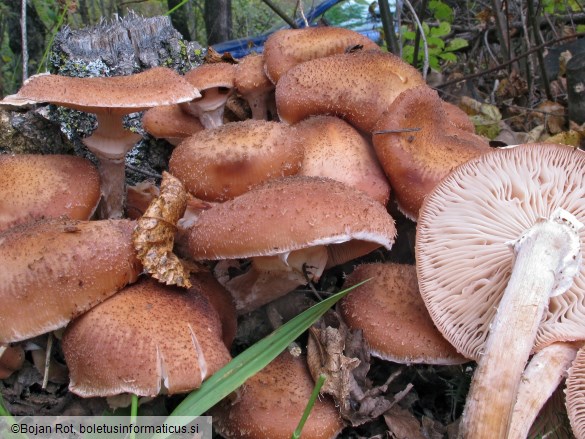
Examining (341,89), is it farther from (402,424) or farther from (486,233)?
(402,424)

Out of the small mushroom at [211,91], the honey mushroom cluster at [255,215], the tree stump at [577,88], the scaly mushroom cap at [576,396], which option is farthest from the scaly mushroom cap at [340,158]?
the tree stump at [577,88]

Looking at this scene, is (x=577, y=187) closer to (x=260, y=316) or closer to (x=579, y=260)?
(x=579, y=260)

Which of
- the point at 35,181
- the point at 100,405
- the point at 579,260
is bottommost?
the point at 100,405

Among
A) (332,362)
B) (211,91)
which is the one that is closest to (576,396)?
(332,362)

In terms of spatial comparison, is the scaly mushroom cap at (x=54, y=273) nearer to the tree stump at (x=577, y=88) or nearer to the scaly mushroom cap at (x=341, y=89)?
the scaly mushroom cap at (x=341, y=89)

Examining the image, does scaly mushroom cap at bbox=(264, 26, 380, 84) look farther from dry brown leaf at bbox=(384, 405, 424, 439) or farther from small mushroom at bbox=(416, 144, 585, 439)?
dry brown leaf at bbox=(384, 405, 424, 439)

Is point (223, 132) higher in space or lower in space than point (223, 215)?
higher

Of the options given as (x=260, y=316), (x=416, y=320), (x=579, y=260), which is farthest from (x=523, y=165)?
(x=260, y=316)

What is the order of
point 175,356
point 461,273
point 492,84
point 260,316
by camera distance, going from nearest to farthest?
point 175,356 < point 461,273 < point 260,316 < point 492,84
